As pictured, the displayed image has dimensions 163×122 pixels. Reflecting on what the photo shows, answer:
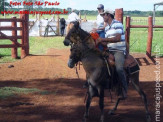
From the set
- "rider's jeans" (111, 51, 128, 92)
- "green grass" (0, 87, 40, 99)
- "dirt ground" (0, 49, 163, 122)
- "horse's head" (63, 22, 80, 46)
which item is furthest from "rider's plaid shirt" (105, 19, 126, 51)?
"green grass" (0, 87, 40, 99)

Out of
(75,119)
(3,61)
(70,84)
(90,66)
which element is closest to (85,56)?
(90,66)

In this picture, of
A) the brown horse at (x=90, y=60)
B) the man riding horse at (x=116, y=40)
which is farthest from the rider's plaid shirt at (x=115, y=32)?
the brown horse at (x=90, y=60)

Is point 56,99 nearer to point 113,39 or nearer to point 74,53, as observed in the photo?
point 74,53

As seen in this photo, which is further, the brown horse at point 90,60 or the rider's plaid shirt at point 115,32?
the rider's plaid shirt at point 115,32

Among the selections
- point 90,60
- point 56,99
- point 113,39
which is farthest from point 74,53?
point 56,99

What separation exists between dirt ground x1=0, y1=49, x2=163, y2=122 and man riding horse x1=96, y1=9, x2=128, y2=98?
103 cm

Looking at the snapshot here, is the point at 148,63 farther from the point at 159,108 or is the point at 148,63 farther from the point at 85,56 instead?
the point at 85,56

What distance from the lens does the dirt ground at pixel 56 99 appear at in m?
6.16

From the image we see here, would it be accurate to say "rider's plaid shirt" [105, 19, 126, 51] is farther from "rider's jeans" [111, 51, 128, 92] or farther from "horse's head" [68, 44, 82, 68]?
"horse's head" [68, 44, 82, 68]

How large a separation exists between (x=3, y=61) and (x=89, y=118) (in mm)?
7900

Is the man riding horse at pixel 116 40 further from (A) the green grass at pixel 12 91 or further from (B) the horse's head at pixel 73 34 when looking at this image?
(A) the green grass at pixel 12 91

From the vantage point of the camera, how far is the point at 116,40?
18.5 feet

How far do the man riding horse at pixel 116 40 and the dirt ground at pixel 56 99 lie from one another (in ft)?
3.39

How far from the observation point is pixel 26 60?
512 inches
